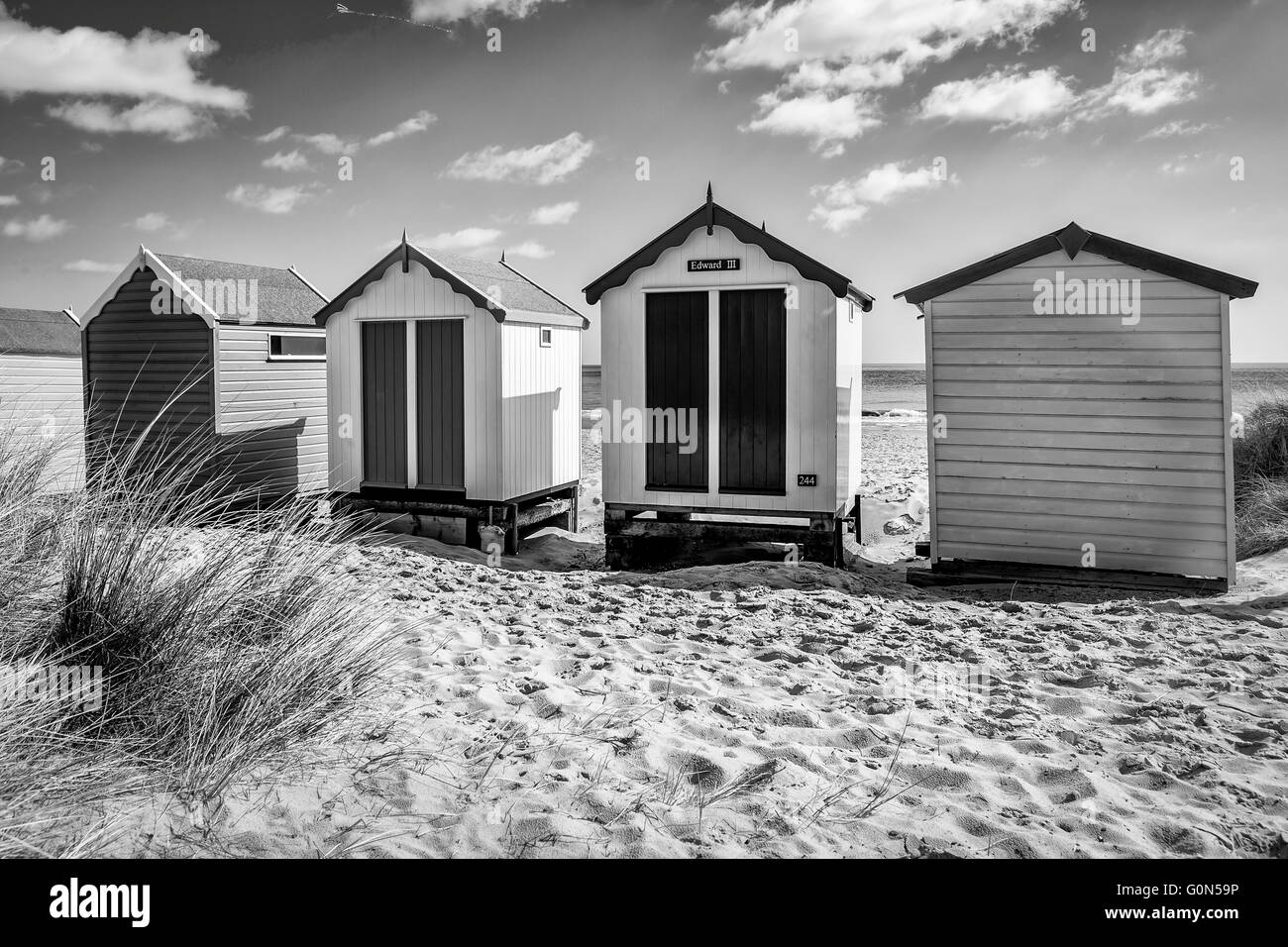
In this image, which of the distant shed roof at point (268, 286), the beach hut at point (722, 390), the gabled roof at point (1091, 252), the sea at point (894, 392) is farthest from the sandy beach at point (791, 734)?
the sea at point (894, 392)

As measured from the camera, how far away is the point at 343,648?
181 inches

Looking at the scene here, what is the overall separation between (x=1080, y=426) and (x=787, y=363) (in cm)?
284

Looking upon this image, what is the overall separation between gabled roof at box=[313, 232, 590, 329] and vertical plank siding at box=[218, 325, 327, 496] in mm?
1722

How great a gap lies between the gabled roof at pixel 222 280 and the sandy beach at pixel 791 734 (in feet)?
19.6

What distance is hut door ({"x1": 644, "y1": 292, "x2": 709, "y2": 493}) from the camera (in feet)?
32.2

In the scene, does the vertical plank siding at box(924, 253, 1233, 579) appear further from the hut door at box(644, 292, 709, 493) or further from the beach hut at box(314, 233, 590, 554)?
the beach hut at box(314, 233, 590, 554)

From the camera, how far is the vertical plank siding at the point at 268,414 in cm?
1203

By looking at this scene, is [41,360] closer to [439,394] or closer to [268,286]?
[268,286]
